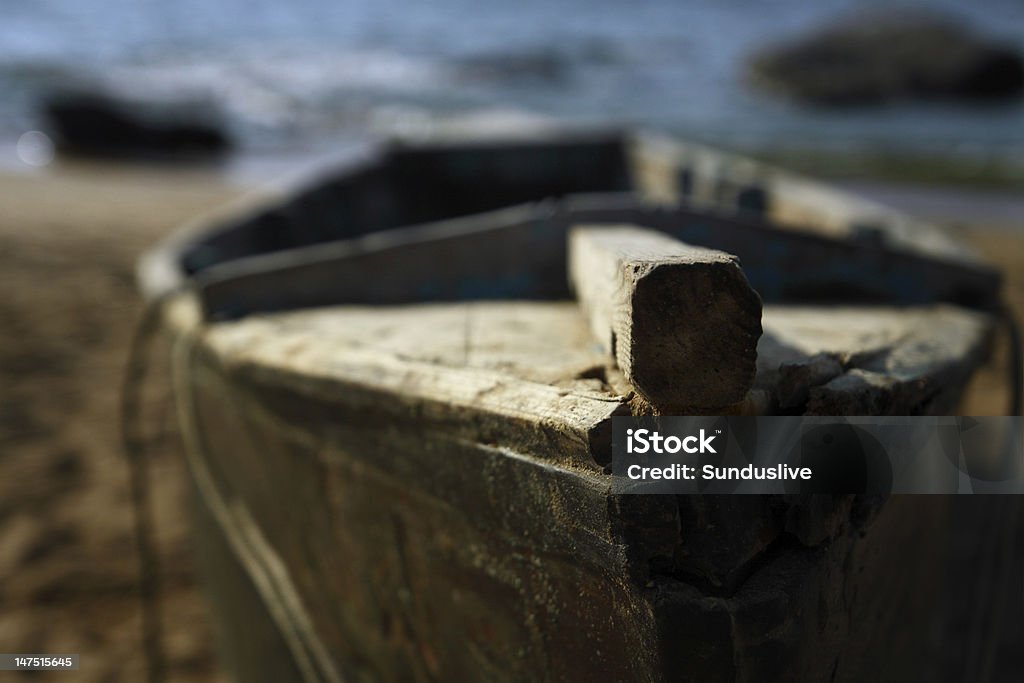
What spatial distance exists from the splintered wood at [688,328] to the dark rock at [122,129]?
1199cm

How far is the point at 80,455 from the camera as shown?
3.83 meters

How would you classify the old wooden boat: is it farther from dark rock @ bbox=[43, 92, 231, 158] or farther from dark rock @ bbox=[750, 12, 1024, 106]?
dark rock @ bbox=[750, 12, 1024, 106]

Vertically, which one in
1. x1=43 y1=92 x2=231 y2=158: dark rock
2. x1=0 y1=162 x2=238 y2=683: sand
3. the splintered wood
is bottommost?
x1=0 y1=162 x2=238 y2=683: sand

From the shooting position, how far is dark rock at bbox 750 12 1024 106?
1525cm

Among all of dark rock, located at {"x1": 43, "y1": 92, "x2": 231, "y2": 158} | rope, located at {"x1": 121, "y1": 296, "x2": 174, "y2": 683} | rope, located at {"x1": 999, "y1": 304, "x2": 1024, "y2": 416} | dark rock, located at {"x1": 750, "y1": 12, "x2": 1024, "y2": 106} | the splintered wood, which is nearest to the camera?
the splintered wood

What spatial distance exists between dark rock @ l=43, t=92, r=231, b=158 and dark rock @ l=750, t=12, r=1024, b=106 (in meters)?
10.1

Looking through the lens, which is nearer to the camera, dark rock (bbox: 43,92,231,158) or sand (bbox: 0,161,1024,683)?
sand (bbox: 0,161,1024,683)

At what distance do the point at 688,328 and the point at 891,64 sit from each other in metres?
17.0

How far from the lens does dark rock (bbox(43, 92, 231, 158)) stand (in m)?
12.0

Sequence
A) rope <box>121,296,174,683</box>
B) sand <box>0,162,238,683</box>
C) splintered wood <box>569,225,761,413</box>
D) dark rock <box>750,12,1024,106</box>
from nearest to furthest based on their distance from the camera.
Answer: splintered wood <box>569,225,761,413</box>, rope <box>121,296,174,683</box>, sand <box>0,162,238,683</box>, dark rock <box>750,12,1024,106</box>

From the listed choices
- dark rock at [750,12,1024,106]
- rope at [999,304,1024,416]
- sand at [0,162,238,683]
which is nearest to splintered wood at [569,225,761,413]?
rope at [999,304,1024,416]

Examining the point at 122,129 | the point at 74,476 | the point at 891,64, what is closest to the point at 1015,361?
the point at 74,476

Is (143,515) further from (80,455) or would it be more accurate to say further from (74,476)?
(80,455)

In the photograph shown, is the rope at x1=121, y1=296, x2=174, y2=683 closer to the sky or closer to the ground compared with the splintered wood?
closer to the ground
